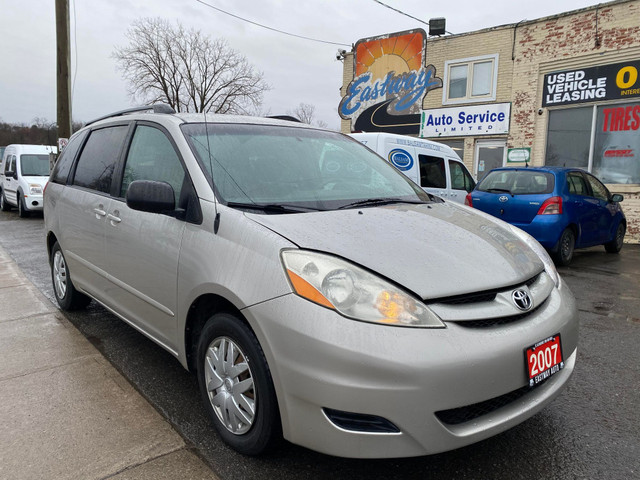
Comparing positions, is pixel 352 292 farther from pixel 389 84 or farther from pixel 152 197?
pixel 389 84

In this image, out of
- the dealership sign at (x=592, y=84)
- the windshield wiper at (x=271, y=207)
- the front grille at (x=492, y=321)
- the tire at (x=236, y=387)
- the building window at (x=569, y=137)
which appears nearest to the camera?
the front grille at (x=492, y=321)

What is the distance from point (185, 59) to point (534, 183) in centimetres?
3114

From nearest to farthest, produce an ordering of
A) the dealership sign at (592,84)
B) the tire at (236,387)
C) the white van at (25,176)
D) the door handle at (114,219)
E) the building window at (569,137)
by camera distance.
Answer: the tire at (236,387) < the door handle at (114,219) < the dealership sign at (592,84) < the building window at (569,137) < the white van at (25,176)

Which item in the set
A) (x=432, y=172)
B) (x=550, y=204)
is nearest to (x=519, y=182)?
(x=550, y=204)

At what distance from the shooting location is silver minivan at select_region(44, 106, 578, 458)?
1.77m

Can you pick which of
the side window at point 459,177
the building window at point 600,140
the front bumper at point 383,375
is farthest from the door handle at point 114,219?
the building window at point 600,140

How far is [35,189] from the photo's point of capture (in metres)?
12.5

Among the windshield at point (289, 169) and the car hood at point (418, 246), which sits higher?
the windshield at point (289, 169)

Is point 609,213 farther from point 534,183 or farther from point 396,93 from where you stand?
point 396,93

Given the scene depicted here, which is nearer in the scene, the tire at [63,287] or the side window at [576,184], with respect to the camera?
the tire at [63,287]

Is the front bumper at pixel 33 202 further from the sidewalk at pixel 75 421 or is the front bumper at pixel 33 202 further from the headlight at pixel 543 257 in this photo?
the headlight at pixel 543 257

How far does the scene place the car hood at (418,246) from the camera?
1.96 meters

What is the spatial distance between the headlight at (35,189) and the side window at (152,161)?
11.1m

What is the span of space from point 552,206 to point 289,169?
525 cm
